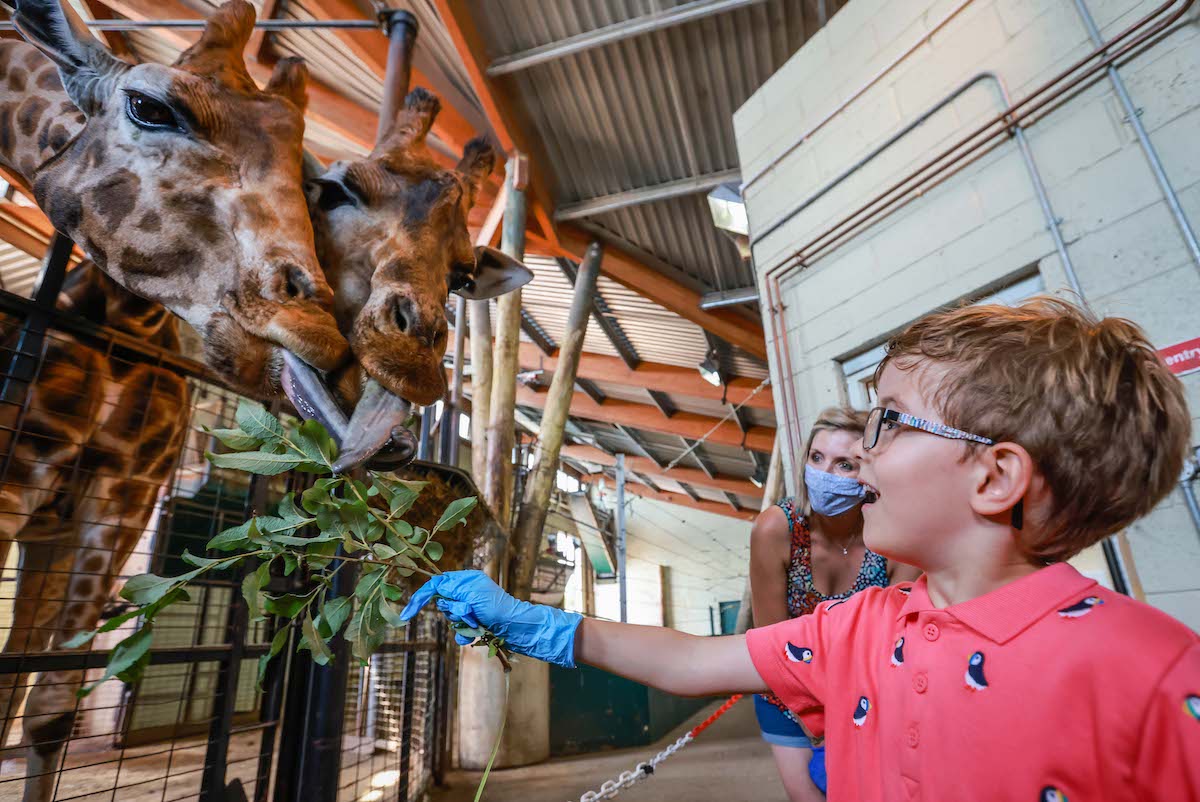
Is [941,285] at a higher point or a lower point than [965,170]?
lower

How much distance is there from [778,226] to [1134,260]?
7.63ft

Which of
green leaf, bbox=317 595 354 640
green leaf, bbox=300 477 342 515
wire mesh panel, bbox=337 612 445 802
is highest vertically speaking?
green leaf, bbox=300 477 342 515

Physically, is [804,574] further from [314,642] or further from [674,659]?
[314,642]

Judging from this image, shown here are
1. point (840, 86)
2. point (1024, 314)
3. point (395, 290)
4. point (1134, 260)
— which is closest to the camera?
point (1024, 314)

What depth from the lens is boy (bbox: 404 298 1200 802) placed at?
0.76 meters

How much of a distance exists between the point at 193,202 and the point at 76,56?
757mm

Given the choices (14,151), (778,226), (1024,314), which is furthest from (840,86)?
(14,151)

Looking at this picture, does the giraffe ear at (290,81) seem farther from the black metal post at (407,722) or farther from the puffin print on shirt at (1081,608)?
the black metal post at (407,722)

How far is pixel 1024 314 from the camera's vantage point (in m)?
1.08

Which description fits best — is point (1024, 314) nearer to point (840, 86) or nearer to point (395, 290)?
point (395, 290)

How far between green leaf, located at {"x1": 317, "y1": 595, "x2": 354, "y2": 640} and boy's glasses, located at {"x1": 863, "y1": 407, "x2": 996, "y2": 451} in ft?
3.68

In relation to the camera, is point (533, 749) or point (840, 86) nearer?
point (840, 86)

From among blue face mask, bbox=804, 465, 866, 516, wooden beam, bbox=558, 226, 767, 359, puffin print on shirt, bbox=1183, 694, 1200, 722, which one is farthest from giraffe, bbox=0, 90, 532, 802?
wooden beam, bbox=558, 226, 767, 359

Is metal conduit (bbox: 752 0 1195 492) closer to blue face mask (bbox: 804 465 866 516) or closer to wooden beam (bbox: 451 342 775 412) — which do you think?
blue face mask (bbox: 804 465 866 516)
